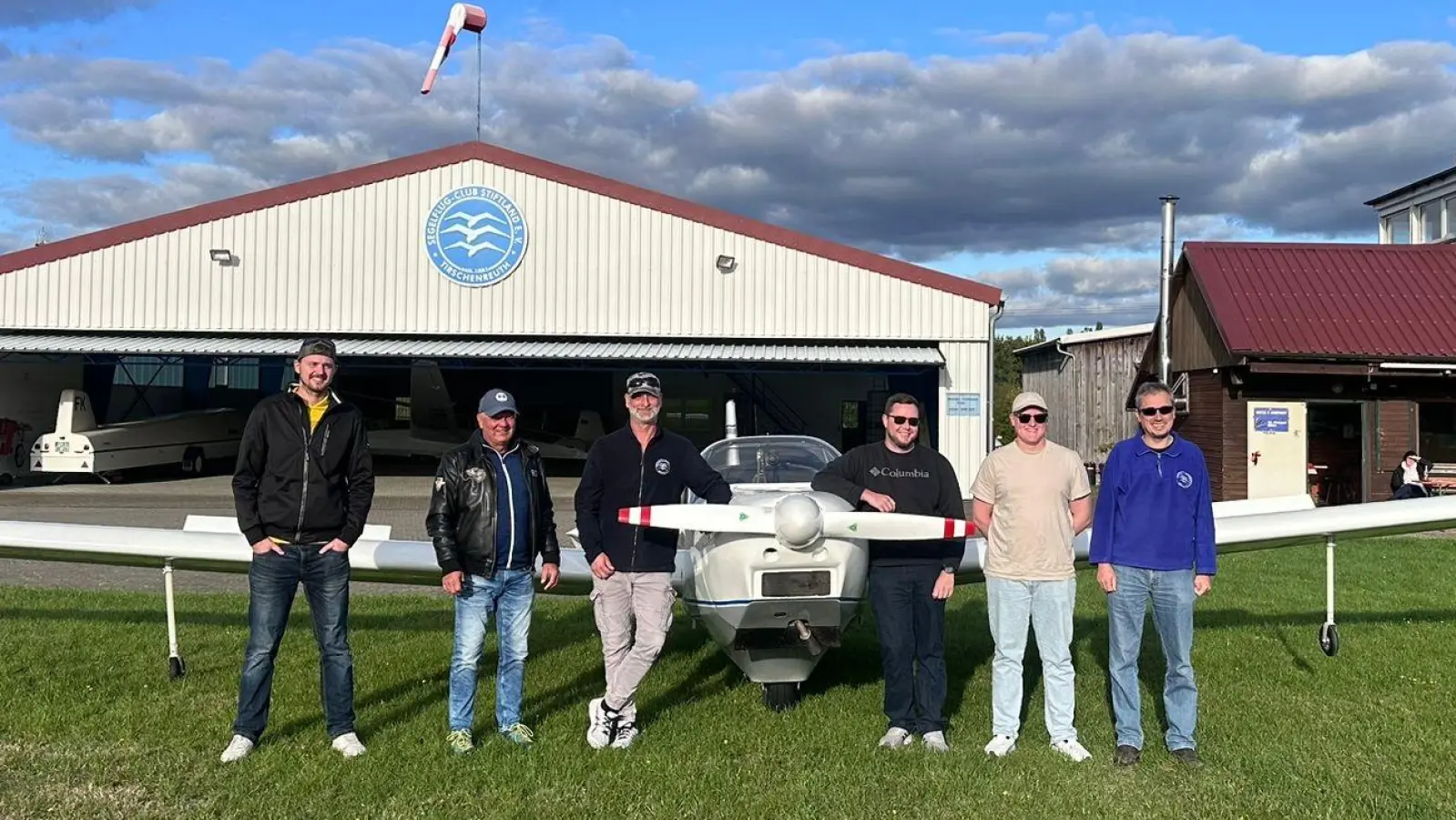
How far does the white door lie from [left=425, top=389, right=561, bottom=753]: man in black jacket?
50.1ft

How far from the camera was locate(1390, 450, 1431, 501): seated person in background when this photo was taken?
15.1 meters

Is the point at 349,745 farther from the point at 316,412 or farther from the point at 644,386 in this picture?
the point at 644,386

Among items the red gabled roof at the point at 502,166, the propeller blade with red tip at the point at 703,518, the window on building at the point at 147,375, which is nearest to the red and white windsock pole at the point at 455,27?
the red gabled roof at the point at 502,166

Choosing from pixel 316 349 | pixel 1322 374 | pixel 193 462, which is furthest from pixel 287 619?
pixel 193 462

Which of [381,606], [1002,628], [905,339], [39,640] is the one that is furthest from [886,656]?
[905,339]

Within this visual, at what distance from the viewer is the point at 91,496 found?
727 inches

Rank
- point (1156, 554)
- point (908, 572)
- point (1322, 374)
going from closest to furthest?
point (1156, 554)
point (908, 572)
point (1322, 374)

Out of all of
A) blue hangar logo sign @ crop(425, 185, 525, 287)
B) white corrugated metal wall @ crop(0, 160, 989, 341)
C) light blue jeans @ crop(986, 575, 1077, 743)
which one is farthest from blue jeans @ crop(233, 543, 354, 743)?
blue hangar logo sign @ crop(425, 185, 525, 287)

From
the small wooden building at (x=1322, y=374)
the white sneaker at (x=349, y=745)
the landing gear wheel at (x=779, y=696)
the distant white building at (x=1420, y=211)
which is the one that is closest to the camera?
the white sneaker at (x=349, y=745)

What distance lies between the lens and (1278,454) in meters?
16.9

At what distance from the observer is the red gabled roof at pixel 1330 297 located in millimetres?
16344

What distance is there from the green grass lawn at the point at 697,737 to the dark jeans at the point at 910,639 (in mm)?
234

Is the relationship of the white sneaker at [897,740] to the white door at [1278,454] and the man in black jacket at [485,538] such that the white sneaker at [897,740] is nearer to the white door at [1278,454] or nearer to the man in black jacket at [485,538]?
the man in black jacket at [485,538]

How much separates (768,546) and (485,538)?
4.25 ft
